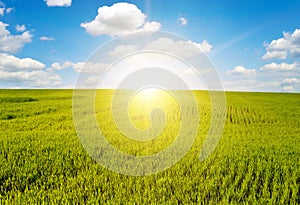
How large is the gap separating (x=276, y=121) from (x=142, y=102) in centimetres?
852

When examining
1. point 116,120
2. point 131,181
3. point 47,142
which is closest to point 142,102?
point 116,120

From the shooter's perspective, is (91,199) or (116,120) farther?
(116,120)

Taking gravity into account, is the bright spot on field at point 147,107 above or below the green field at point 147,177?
above

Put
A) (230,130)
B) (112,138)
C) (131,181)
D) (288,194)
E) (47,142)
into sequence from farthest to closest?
1. (230,130)
2. (112,138)
3. (47,142)
4. (131,181)
5. (288,194)

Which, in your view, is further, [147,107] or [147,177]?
[147,107]

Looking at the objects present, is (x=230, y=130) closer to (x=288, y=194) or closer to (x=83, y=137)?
(x=83, y=137)

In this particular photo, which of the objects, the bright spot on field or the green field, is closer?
the green field

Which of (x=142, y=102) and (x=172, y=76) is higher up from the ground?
(x=172, y=76)

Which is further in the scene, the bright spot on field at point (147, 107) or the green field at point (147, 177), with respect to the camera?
the bright spot on field at point (147, 107)

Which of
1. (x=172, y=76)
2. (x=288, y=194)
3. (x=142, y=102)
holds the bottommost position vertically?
(x=288, y=194)

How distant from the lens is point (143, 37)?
31.1 feet

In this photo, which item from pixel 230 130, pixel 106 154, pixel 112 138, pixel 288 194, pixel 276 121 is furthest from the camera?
pixel 276 121

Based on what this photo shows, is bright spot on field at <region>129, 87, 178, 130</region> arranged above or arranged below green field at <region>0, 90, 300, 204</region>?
above

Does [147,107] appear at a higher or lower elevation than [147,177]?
higher
